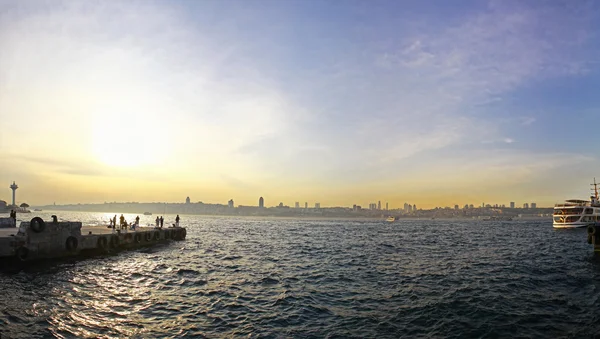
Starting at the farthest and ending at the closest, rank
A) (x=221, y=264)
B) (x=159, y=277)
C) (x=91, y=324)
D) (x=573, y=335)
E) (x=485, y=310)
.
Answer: (x=221, y=264) → (x=159, y=277) → (x=485, y=310) → (x=91, y=324) → (x=573, y=335)

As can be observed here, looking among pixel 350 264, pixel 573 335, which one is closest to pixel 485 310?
pixel 573 335

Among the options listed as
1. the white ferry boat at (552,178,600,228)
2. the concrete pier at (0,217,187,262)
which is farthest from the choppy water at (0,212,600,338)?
the white ferry boat at (552,178,600,228)

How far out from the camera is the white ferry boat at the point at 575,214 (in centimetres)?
10056

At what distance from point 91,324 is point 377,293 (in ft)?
55.4

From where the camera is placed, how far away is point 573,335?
15.8 meters

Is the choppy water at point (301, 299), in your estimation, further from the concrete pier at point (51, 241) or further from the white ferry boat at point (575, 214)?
the white ferry boat at point (575, 214)

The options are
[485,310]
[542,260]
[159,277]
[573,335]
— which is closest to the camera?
[573,335]

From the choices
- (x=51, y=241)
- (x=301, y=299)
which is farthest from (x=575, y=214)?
(x=51, y=241)

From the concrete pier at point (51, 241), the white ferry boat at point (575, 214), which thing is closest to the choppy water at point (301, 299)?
the concrete pier at point (51, 241)

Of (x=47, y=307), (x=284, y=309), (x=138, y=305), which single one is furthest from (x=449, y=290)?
(x=47, y=307)

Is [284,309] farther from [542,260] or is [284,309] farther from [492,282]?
[542,260]

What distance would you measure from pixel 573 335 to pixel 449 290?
887cm

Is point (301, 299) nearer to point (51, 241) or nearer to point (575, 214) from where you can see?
point (51, 241)

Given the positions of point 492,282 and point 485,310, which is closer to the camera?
point 485,310
